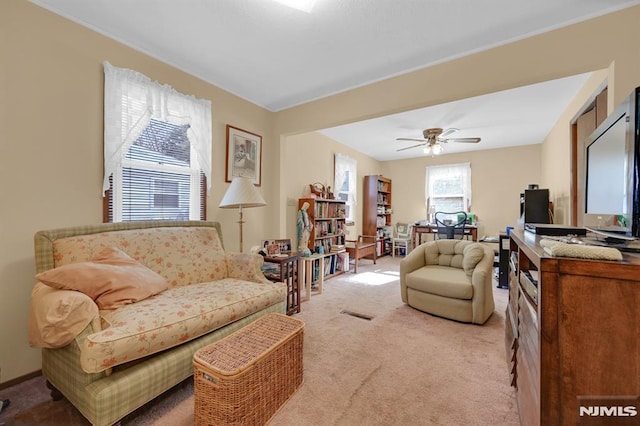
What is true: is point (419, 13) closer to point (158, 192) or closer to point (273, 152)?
point (273, 152)

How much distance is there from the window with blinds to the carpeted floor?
1.30m

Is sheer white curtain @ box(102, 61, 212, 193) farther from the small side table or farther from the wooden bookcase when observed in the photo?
the wooden bookcase

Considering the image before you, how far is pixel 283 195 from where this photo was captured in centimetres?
356

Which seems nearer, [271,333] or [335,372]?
[271,333]

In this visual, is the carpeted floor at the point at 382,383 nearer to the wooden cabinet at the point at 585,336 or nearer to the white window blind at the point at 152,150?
the wooden cabinet at the point at 585,336

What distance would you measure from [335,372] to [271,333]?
58 centimetres

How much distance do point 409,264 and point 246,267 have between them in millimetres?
1833

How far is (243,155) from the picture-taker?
312 centimetres

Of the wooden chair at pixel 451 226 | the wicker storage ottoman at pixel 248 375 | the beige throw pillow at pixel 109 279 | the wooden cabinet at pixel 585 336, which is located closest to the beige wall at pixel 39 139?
the beige throw pillow at pixel 109 279

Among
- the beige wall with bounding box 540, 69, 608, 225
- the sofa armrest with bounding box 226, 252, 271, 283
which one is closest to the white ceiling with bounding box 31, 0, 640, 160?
the beige wall with bounding box 540, 69, 608, 225

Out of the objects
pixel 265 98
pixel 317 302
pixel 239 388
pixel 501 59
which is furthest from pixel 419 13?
pixel 317 302

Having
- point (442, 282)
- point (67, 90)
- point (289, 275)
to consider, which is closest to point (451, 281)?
point (442, 282)
